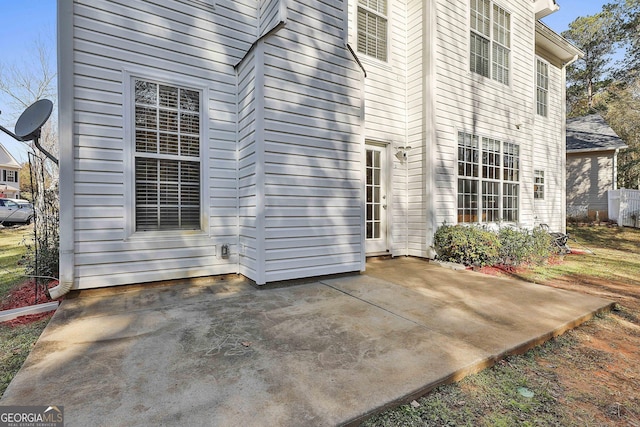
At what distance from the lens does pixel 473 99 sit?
263 inches

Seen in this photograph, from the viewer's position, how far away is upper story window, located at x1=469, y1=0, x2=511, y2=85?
674 centimetres

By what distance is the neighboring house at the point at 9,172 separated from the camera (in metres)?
27.0

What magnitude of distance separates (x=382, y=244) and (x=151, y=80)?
15.1 feet

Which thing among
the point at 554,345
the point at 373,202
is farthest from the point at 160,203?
the point at 554,345

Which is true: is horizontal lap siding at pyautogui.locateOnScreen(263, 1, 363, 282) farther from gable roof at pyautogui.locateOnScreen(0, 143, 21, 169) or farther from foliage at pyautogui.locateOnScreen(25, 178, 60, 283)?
gable roof at pyautogui.locateOnScreen(0, 143, 21, 169)

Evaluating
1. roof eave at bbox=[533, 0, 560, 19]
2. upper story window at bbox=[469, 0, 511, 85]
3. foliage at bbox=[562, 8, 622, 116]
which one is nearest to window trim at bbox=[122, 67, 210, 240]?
upper story window at bbox=[469, 0, 511, 85]

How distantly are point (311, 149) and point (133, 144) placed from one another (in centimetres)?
219

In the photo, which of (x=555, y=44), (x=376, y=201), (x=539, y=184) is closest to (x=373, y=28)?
(x=376, y=201)

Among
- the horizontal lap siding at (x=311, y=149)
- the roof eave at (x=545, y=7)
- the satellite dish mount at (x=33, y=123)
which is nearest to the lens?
the satellite dish mount at (x=33, y=123)

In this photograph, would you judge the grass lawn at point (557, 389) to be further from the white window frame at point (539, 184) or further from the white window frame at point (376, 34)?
the white window frame at point (539, 184)

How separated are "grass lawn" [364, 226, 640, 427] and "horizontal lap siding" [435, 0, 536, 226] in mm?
3539

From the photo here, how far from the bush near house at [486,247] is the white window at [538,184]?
3436 millimetres

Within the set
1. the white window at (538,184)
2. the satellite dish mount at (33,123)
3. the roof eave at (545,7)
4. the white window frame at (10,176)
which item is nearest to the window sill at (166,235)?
→ the satellite dish mount at (33,123)

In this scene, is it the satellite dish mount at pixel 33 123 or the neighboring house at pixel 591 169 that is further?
the neighboring house at pixel 591 169
